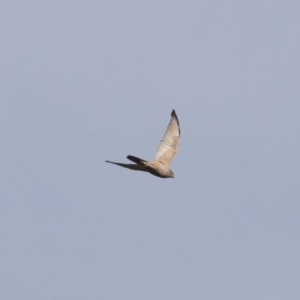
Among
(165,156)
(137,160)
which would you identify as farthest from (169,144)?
(137,160)

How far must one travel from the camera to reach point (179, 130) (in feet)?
125

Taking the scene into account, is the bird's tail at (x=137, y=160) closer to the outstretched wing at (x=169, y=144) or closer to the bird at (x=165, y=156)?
the bird at (x=165, y=156)

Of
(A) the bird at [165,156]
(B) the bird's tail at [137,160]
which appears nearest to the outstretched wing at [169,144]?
(A) the bird at [165,156]

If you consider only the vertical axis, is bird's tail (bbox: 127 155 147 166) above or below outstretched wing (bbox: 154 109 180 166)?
below

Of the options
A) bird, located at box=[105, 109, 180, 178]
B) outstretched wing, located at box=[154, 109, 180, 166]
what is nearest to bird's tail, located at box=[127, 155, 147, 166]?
bird, located at box=[105, 109, 180, 178]

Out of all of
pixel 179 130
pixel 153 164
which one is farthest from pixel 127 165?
pixel 179 130

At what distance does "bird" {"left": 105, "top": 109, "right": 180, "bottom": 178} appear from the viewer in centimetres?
3456

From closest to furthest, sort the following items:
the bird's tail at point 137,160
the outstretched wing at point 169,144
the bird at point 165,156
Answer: the bird's tail at point 137,160 < the bird at point 165,156 < the outstretched wing at point 169,144

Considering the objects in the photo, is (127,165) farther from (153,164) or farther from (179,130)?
(179,130)

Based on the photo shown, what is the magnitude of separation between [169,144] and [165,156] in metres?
0.75

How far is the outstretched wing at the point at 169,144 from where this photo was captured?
122ft

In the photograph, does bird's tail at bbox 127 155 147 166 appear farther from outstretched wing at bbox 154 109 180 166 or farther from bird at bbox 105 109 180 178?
outstretched wing at bbox 154 109 180 166

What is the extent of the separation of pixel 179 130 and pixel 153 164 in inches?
131

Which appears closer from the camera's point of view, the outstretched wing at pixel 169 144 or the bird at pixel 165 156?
the bird at pixel 165 156
